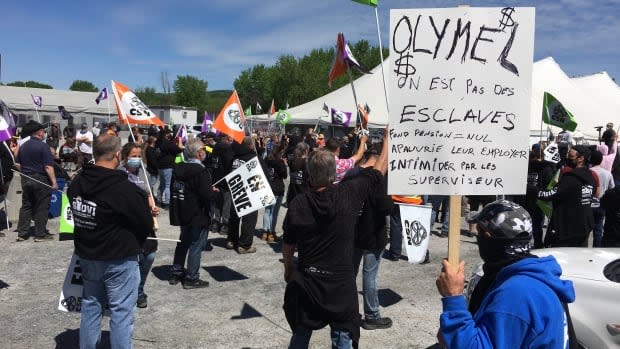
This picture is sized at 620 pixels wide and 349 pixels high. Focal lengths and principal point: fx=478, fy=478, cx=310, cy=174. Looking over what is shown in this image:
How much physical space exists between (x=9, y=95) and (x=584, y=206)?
55.8 m

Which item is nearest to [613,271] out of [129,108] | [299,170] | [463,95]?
[463,95]

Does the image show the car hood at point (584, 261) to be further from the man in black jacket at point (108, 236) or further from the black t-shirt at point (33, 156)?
the black t-shirt at point (33, 156)

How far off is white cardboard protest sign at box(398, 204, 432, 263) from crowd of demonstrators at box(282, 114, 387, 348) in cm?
278

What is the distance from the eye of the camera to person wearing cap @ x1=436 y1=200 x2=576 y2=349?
1.77 metres

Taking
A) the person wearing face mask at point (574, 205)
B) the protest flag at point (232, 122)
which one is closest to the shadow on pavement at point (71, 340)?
the protest flag at point (232, 122)

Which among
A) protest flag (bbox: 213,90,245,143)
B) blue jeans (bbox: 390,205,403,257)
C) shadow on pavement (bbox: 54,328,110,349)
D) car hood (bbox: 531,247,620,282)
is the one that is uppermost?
protest flag (bbox: 213,90,245,143)

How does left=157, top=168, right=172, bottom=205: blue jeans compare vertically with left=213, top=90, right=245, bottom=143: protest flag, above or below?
below

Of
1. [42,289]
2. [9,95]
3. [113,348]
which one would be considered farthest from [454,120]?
[9,95]

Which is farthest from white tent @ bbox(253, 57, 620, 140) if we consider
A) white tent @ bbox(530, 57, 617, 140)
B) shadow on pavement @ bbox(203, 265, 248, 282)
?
shadow on pavement @ bbox(203, 265, 248, 282)

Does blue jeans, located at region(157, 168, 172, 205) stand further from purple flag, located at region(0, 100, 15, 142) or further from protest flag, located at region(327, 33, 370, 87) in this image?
purple flag, located at region(0, 100, 15, 142)

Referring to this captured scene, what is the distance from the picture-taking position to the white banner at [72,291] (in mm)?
3979

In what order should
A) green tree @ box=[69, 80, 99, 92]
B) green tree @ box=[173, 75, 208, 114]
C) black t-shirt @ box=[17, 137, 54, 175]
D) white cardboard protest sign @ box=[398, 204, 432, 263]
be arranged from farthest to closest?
green tree @ box=[69, 80, 99, 92] → green tree @ box=[173, 75, 208, 114] → black t-shirt @ box=[17, 137, 54, 175] → white cardboard protest sign @ box=[398, 204, 432, 263]

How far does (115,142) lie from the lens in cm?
364

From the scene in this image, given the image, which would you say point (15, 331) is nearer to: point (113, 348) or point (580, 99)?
point (113, 348)
